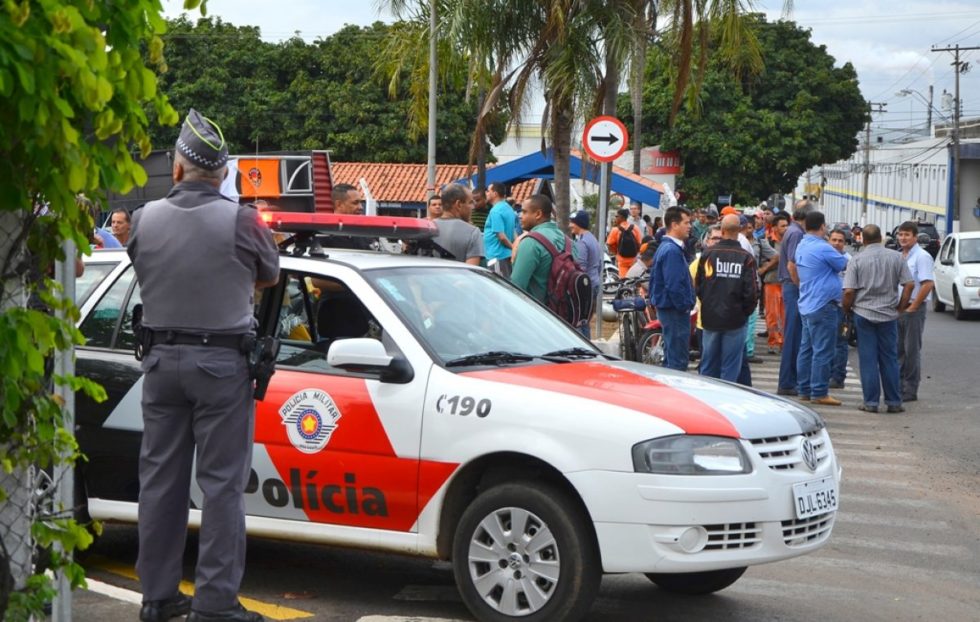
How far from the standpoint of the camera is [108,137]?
3.62 meters

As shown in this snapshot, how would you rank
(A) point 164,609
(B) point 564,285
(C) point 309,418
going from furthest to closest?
(B) point 564,285, (C) point 309,418, (A) point 164,609

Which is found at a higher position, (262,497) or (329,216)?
(329,216)

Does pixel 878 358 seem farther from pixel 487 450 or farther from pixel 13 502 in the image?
pixel 13 502

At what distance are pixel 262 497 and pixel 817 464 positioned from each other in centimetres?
251

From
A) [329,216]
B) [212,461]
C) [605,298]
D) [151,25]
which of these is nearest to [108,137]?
[151,25]

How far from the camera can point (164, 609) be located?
18.6 feet

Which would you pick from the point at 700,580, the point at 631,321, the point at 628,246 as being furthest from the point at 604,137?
the point at 700,580

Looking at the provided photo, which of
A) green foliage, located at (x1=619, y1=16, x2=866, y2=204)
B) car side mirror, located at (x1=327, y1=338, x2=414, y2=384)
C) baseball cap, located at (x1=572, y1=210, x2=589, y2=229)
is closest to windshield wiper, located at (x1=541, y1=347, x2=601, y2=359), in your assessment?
car side mirror, located at (x1=327, y1=338, x2=414, y2=384)

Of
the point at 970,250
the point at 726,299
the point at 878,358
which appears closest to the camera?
the point at 726,299

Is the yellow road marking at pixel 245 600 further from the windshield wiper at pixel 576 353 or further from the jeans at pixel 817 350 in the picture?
the jeans at pixel 817 350

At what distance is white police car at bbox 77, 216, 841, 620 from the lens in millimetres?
5770

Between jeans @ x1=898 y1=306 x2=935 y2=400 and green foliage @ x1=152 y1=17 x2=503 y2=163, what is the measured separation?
1449 inches

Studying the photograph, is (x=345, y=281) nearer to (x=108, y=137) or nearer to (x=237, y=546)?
(x=237, y=546)

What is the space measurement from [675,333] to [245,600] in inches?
289
